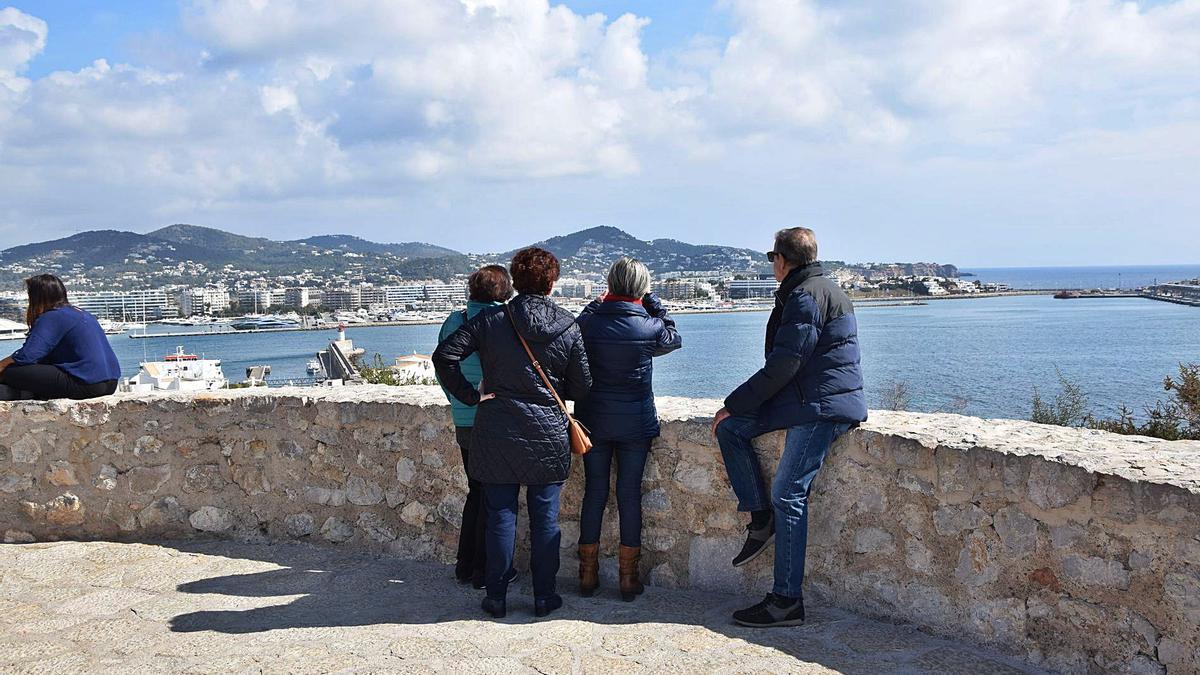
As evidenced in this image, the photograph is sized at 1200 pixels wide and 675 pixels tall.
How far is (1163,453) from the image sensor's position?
9.65ft

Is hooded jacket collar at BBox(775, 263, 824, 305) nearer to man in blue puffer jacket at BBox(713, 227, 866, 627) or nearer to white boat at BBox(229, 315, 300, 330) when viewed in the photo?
man in blue puffer jacket at BBox(713, 227, 866, 627)

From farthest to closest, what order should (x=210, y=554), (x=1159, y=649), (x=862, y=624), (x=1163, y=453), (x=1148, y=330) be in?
(x=1148, y=330) → (x=210, y=554) → (x=862, y=624) → (x=1163, y=453) → (x=1159, y=649)

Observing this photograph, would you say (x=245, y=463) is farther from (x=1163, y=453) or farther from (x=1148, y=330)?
(x=1148, y=330)

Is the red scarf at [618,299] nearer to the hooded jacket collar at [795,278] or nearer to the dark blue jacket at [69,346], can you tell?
the hooded jacket collar at [795,278]

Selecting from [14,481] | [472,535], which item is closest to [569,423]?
[472,535]

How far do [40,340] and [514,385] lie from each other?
9.37 feet

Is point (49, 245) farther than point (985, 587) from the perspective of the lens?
Yes

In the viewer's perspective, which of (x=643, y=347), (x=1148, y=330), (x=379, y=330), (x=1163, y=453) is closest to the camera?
(x=1163, y=453)

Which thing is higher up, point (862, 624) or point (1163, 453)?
point (1163, 453)

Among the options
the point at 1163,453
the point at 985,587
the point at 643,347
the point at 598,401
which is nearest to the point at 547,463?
the point at 598,401

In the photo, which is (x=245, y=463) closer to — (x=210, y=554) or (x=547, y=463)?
(x=210, y=554)

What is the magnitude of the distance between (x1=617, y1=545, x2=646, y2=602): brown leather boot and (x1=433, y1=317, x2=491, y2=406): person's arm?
0.90 meters

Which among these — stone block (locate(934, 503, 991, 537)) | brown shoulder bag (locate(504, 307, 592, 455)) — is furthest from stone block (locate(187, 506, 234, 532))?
stone block (locate(934, 503, 991, 537))

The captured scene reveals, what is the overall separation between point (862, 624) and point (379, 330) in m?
93.0
